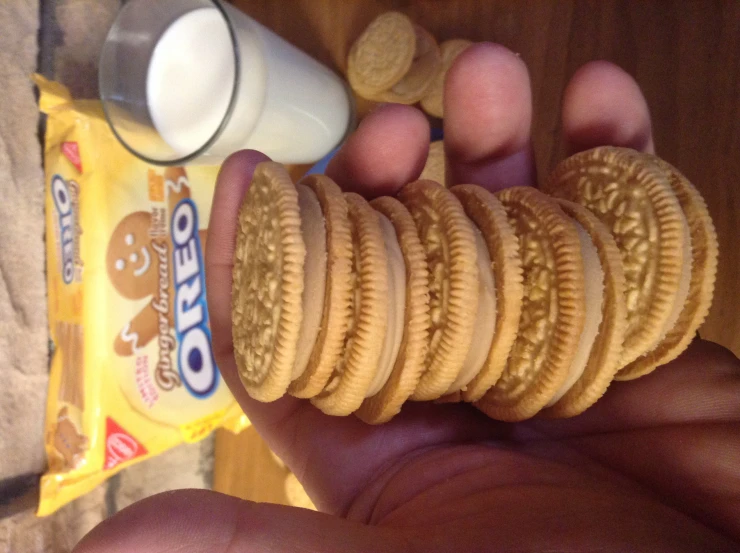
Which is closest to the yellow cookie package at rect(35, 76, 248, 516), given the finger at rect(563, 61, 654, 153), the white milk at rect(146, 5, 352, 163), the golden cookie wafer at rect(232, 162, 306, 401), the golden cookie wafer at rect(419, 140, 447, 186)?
the white milk at rect(146, 5, 352, 163)

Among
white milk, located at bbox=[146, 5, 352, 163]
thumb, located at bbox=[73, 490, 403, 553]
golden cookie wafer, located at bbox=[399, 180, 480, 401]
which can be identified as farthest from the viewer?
white milk, located at bbox=[146, 5, 352, 163]

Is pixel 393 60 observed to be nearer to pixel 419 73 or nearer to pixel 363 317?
pixel 419 73

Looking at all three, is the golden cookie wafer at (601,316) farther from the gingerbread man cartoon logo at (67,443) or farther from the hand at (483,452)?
the gingerbread man cartoon logo at (67,443)

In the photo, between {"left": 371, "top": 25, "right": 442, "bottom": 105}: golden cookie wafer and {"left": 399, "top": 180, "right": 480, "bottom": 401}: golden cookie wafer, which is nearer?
{"left": 399, "top": 180, "right": 480, "bottom": 401}: golden cookie wafer

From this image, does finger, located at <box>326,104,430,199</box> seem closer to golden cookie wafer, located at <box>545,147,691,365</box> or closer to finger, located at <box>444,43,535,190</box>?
finger, located at <box>444,43,535,190</box>

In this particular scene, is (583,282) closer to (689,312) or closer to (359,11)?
(689,312)

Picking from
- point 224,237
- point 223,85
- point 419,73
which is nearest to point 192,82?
point 223,85

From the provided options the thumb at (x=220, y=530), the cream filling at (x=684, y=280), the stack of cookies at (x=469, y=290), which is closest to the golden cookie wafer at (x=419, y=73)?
the stack of cookies at (x=469, y=290)
